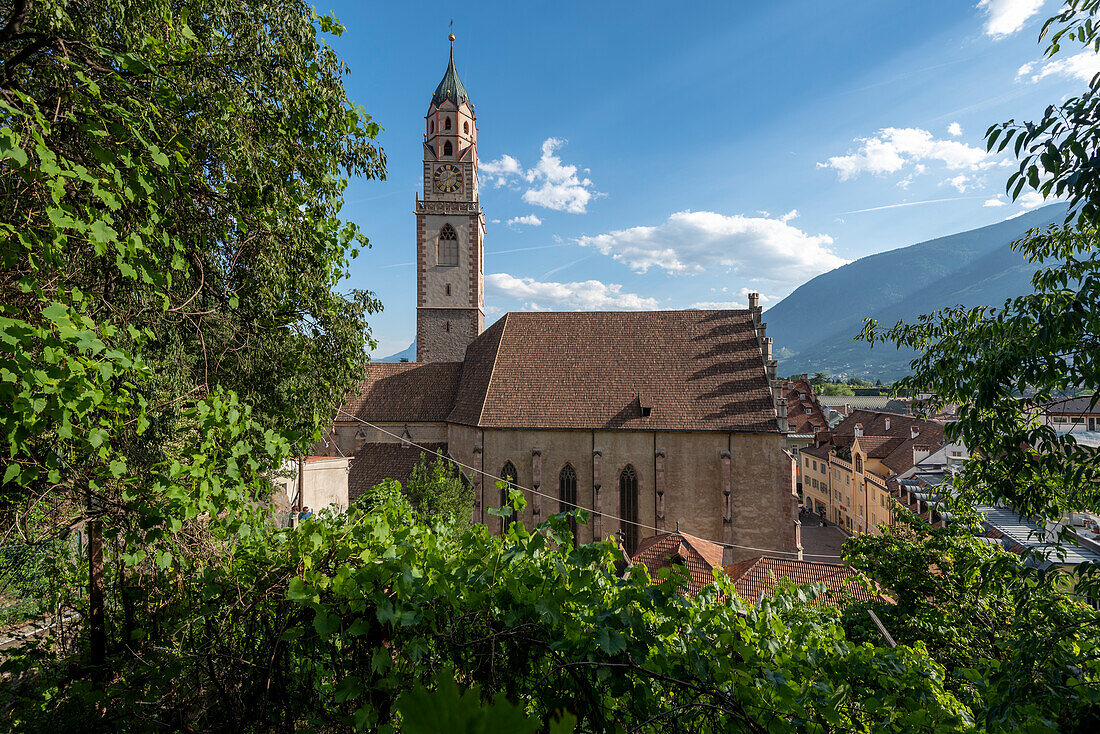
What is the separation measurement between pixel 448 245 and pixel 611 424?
16544mm

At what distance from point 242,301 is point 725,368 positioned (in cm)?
2077

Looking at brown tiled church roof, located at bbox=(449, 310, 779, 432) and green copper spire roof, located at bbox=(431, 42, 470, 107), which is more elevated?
green copper spire roof, located at bbox=(431, 42, 470, 107)

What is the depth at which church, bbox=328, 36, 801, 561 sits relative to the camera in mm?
21422

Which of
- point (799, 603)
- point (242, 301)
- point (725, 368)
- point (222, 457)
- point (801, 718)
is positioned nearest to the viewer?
point (801, 718)

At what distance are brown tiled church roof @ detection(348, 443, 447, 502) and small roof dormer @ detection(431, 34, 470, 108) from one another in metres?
22.2

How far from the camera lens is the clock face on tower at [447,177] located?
32.5 meters

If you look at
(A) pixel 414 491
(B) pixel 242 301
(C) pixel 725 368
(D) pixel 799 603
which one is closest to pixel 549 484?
(A) pixel 414 491

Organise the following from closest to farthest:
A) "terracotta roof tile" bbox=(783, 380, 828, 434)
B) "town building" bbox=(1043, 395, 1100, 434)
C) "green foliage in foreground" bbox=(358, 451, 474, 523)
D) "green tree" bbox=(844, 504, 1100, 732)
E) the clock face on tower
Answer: "green tree" bbox=(844, 504, 1100, 732) < "town building" bbox=(1043, 395, 1100, 434) < "green foliage in foreground" bbox=(358, 451, 474, 523) < the clock face on tower < "terracotta roof tile" bbox=(783, 380, 828, 434)

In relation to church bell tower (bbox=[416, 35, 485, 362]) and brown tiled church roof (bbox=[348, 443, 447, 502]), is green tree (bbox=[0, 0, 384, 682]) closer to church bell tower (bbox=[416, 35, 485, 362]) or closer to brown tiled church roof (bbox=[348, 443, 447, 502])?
brown tiled church roof (bbox=[348, 443, 447, 502])

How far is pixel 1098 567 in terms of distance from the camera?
12.9ft

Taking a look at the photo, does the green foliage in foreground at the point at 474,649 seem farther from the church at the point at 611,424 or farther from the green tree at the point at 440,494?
the church at the point at 611,424

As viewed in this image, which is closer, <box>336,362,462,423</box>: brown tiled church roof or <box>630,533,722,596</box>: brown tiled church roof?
<box>630,533,722,596</box>: brown tiled church roof

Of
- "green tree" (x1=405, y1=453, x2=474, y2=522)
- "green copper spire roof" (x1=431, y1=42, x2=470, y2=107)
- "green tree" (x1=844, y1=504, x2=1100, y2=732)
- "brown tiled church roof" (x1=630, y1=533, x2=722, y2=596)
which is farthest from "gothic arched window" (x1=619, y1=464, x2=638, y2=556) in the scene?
"green copper spire roof" (x1=431, y1=42, x2=470, y2=107)

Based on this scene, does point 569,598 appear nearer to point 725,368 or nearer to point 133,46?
point 133,46
